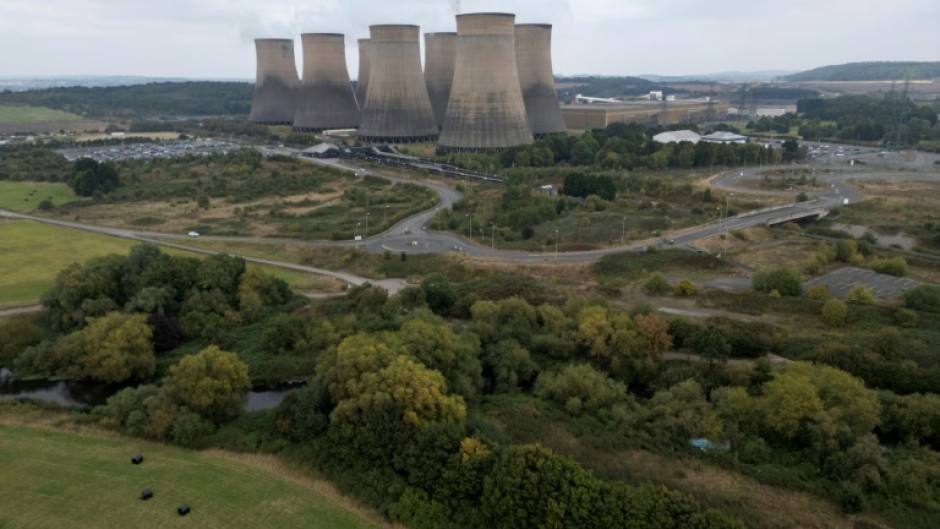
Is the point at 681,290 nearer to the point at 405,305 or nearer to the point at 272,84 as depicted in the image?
the point at 405,305

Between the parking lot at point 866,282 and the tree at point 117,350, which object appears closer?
the tree at point 117,350

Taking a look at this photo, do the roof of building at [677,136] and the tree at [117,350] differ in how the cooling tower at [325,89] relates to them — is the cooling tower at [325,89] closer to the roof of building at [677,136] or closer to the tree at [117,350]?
the roof of building at [677,136]

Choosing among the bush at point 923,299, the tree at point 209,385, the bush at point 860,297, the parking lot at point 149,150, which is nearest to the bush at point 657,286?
the bush at point 860,297

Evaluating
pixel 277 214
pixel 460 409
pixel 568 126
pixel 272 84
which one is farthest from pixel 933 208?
pixel 272 84

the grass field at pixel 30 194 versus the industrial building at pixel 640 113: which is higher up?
the industrial building at pixel 640 113

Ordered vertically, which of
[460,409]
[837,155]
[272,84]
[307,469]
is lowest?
[307,469]

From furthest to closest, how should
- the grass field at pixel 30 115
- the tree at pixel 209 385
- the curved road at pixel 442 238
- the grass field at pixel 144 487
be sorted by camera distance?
the grass field at pixel 30 115, the curved road at pixel 442 238, the tree at pixel 209 385, the grass field at pixel 144 487
